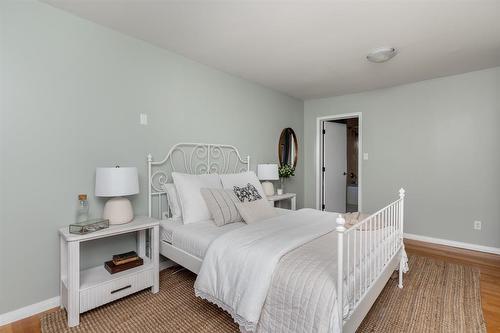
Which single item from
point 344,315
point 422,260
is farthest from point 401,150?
point 344,315

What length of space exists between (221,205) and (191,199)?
31 centimetres

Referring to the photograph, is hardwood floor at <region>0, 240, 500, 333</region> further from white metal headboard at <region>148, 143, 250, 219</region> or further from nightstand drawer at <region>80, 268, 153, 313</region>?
white metal headboard at <region>148, 143, 250, 219</region>

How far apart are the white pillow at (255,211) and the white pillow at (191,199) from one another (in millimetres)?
364

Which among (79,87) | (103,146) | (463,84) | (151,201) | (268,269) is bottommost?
(268,269)

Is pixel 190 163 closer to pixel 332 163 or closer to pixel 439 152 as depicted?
pixel 332 163

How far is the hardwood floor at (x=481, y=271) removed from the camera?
1.87 meters

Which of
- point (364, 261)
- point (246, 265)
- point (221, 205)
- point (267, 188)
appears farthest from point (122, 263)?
point (267, 188)

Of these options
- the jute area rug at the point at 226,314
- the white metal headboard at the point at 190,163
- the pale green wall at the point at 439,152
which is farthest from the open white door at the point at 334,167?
the jute area rug at the point at 226,314

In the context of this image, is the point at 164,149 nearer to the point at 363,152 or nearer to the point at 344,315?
the point at 344,315

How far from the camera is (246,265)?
1.66 meters

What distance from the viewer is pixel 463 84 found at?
11.5ft

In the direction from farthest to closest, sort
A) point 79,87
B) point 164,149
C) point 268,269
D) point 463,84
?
point 463,84, point 164,149, point 79,87, point 268,269

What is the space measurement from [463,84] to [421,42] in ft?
5.07

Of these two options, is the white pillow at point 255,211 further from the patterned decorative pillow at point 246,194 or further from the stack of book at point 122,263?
the stack of book at point 122,263
